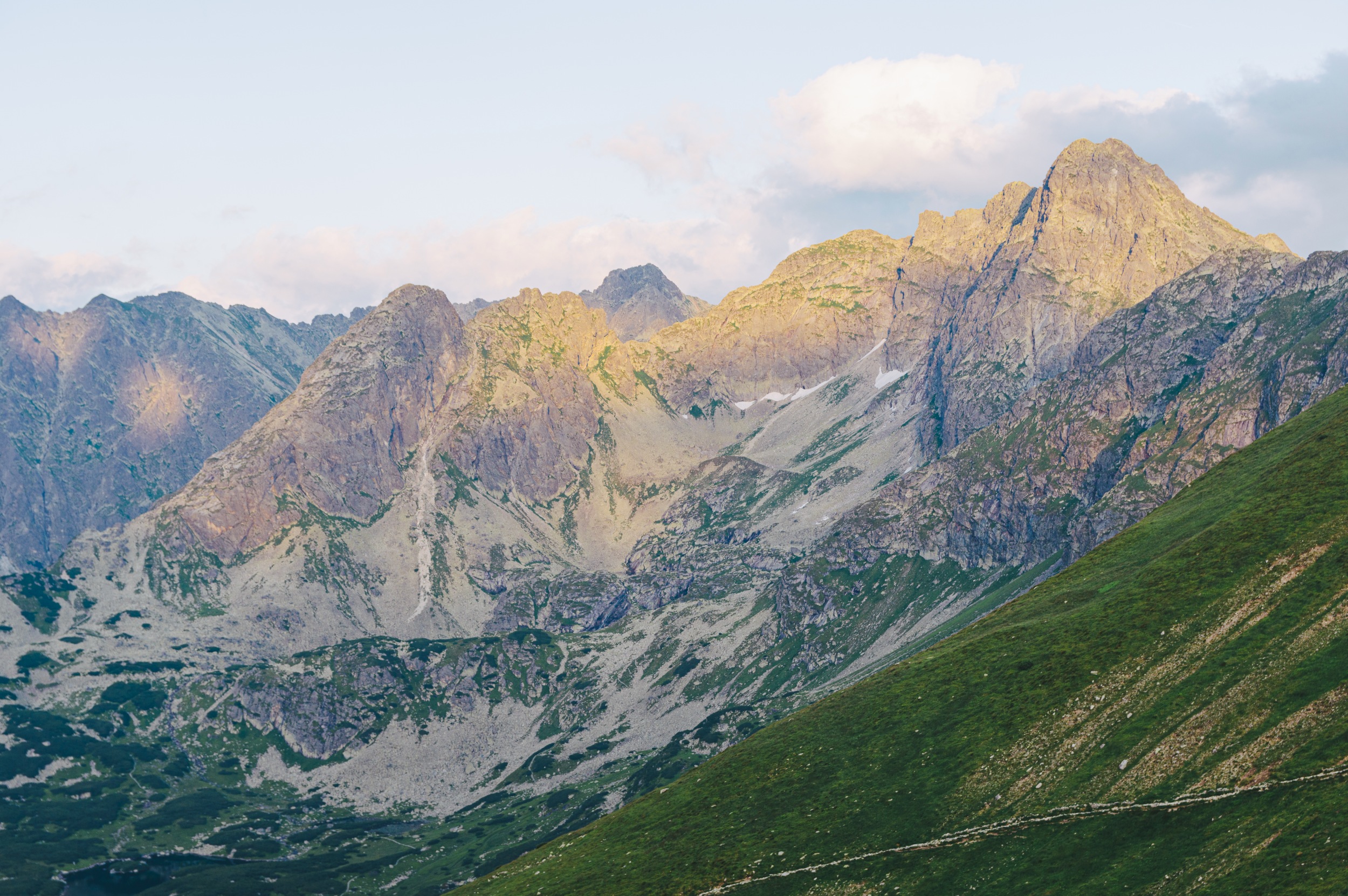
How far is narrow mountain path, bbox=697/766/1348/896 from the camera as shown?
9150 centimetres

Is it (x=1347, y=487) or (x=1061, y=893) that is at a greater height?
(x=1347, y=487)

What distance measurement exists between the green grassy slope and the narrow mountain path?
0.32m

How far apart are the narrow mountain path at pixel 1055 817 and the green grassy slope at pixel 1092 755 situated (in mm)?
319

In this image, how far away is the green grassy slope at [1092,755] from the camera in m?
91.4

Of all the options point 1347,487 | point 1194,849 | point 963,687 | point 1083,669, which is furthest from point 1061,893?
point 1347,487

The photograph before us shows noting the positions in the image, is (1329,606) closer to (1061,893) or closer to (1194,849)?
(1194,849)

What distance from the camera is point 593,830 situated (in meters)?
154

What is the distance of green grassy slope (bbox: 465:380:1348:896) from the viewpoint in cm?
9144

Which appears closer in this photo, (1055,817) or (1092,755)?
(1055,817)

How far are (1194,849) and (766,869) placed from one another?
4559 cm

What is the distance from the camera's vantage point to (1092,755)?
112 meters

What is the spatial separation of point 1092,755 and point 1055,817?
35.7 ft

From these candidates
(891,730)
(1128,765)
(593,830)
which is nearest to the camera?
(1128,765)

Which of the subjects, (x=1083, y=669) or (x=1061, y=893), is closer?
(x=1061, y=893)
